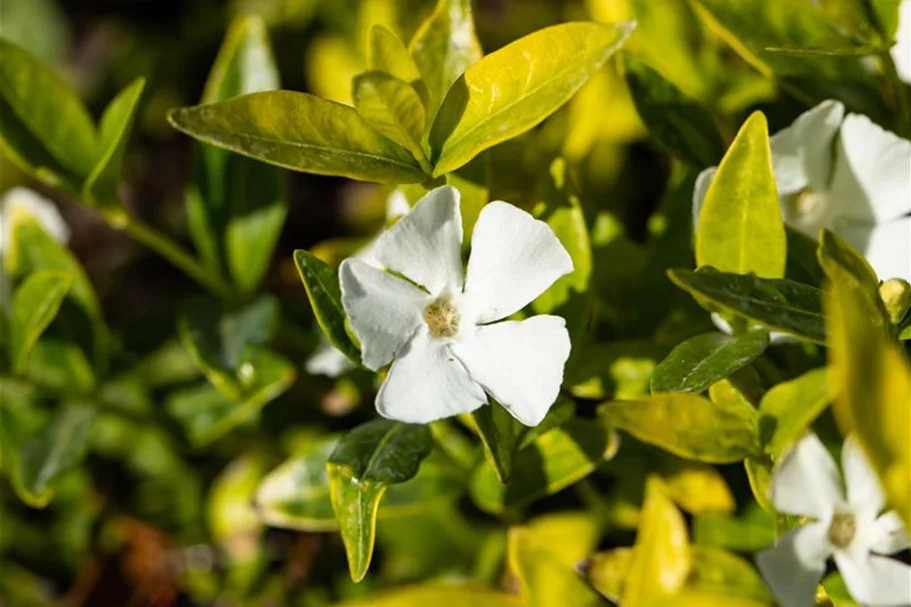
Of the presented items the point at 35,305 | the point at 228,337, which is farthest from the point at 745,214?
the point at 35,305

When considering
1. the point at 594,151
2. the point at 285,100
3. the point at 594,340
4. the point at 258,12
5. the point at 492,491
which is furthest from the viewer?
the point at 258,12

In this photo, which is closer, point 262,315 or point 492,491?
point 492,491

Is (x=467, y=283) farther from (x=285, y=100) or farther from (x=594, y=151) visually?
(x=594, y=151)

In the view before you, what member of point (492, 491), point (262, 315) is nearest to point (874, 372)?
point (492, 491)

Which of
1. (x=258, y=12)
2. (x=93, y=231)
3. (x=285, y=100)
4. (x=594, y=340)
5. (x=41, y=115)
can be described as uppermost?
(x=285, y=100)

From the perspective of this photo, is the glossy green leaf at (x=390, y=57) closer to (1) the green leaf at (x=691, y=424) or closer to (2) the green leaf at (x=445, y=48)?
(2) the green leaf at (x=445, y=48)
